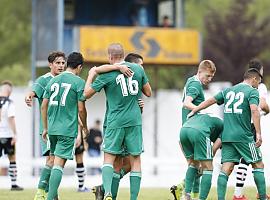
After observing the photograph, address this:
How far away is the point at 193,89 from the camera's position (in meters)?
16.1

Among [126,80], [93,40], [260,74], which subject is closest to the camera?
Answer: [126,80]

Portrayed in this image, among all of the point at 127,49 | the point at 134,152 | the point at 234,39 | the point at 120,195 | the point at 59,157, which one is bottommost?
the point at 120,195

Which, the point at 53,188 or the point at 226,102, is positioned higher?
the point at 226,102

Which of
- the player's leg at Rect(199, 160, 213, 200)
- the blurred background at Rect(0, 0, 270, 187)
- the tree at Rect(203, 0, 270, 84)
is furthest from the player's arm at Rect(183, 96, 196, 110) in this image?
the tree at Rect(203, 0, 270, 84)

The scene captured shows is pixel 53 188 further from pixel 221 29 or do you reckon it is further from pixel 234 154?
pixel 221 29

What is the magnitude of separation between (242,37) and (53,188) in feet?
123

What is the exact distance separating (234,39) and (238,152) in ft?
119

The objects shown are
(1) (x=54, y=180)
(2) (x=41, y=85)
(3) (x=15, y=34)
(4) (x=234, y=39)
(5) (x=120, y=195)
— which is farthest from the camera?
(3) (x=15, y=34)

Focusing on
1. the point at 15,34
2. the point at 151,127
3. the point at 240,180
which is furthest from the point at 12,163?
the point at 15,34

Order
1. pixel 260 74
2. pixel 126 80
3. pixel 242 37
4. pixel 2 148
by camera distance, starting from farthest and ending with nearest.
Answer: pixel 242 37
pixel 2 148
pixel 260 74
pixel 126 80

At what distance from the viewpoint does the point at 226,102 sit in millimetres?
15875

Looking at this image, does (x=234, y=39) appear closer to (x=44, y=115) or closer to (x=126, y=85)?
(x=44, y=115)

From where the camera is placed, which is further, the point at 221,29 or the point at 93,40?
the point at 221,29

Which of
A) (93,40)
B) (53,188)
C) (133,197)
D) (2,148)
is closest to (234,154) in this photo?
(133,197)
